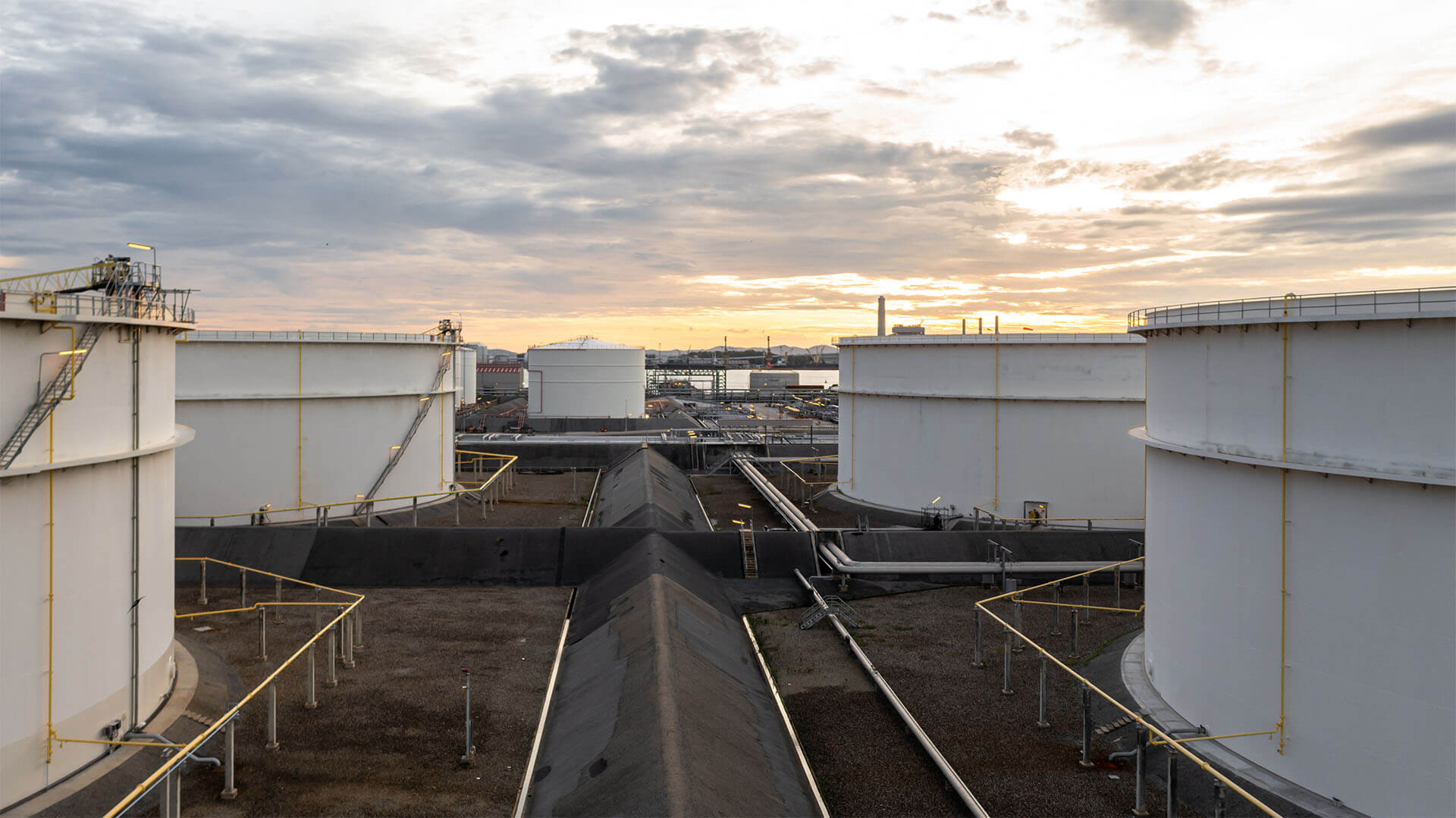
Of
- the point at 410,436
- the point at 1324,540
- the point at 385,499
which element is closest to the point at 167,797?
the point at 1324,540

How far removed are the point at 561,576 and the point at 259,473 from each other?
1168 centimetres

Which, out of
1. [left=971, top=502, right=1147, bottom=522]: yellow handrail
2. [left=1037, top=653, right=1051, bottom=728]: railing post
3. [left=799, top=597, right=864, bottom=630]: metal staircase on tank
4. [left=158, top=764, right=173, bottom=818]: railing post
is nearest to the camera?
[left=158, top=764, right=173, bottom=818]: railing post

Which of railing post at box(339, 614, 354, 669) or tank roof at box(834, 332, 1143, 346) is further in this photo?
tank roof at box(834, 332, 1143, 346)

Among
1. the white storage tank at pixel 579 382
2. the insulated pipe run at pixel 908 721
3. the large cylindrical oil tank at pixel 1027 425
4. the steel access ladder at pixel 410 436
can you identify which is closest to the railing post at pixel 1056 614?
the insulated pipe run at pixel 908 721

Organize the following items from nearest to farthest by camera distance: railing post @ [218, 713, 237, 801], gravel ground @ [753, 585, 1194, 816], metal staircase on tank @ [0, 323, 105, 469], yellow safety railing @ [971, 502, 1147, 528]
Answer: metal staircase on tank @ [0, 323, 105, 469]
railing post @ [218, 713, 237, 801]
gravel ground @ [753, 585, 1194, 816]
yellow safety railing @ [971, 502, 1147, 528]

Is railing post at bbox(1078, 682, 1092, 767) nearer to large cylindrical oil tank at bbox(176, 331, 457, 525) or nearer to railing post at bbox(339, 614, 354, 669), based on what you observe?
railing post at bbox(339, 614, 354, 669)

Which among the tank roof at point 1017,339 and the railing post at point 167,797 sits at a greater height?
the tank roof at point 1017,339

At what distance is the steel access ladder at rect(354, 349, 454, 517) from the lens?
102 feet

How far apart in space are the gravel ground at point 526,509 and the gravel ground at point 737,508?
17.1 feet

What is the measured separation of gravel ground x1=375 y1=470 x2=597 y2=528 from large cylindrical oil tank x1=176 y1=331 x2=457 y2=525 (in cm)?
112

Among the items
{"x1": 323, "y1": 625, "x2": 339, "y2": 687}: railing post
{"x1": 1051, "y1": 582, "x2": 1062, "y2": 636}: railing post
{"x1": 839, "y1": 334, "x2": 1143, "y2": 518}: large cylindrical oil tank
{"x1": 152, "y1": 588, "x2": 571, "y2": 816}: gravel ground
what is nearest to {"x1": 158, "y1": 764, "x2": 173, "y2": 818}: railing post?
{"x1": 152, "y1": 588, "x2": 571, "y2": 816}: gravel ground

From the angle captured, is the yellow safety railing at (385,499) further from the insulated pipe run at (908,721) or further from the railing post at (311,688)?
the insulated pipe run at (908,721)

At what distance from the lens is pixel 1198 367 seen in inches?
555

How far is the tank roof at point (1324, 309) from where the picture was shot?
429 inches
